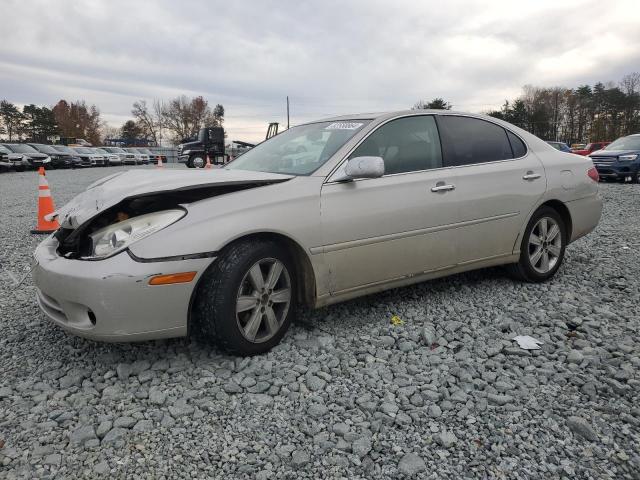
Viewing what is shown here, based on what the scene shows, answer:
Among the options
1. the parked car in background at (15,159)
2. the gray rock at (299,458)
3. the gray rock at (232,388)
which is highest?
the parked car in background at (15,159)

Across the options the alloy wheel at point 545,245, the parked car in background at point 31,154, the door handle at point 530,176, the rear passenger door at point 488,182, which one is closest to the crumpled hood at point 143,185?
the rear passenger door at point 488,182

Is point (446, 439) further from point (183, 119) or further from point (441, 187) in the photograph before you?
point (183, 119)

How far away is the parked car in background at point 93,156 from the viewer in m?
34.2

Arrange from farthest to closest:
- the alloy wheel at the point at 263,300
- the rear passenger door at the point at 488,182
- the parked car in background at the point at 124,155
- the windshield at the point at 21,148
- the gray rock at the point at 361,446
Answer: the parked car in background at the point at 124,155
the windshield at the point at 21,148
the rear passenger door at the point at 488,182
the alloy wheel at the point at 263,300
the gray rock at the point at 361,446

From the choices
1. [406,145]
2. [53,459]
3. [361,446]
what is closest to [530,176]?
[406,145]

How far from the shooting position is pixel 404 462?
1949 mm

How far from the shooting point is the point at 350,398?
243 centimetres

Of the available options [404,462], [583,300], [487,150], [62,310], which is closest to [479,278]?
[583,300]

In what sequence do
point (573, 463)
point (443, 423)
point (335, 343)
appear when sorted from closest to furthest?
1. point (573, 463)
2. point (443, 423)
3. point (335, 343)

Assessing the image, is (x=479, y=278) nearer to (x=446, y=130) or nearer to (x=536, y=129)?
→ (x=446, y=130)

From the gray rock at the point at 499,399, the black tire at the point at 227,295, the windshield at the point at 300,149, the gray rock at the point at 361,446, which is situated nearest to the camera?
the gray rock at the point at 361,446

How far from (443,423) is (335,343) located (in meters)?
0.98

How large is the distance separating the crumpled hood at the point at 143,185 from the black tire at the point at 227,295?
411mm

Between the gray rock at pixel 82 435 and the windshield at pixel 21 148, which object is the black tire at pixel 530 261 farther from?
the windshield at pixel 21 148
